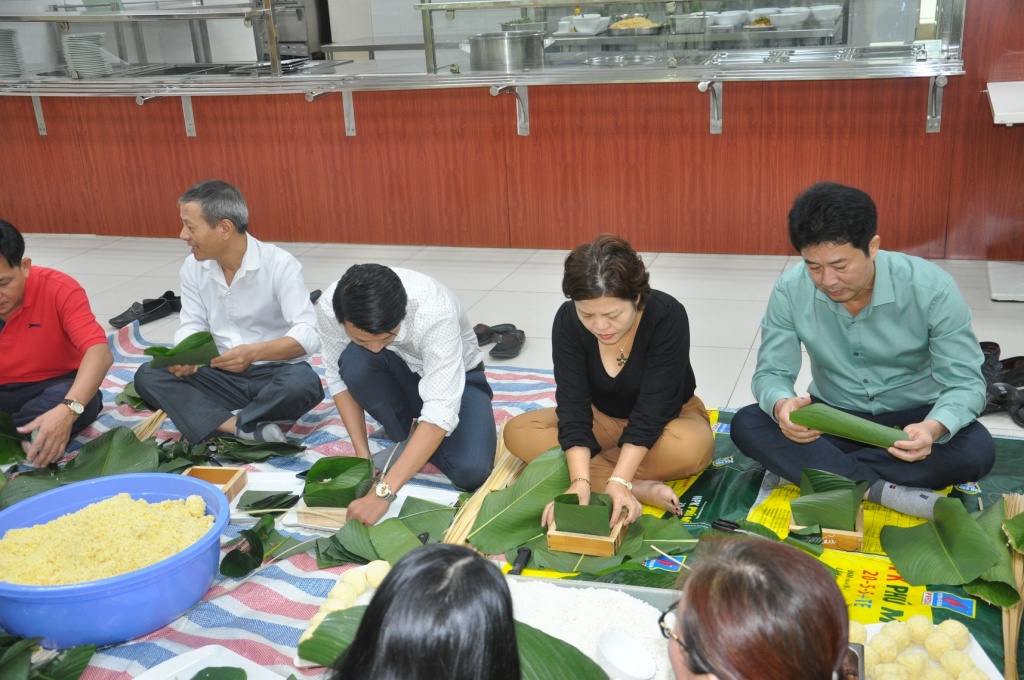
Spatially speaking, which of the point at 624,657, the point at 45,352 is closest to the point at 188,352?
the point at 45,352

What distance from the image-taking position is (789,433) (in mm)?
2373

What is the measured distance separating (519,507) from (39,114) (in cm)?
476

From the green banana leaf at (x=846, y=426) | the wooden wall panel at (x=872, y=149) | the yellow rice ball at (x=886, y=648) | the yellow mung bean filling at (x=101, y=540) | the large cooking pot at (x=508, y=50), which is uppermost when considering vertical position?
the large cooking pot at (x=508, y=50)

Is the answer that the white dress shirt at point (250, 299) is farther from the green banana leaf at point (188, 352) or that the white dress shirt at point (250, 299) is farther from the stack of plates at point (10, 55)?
the stack of plates at point (10, 55)

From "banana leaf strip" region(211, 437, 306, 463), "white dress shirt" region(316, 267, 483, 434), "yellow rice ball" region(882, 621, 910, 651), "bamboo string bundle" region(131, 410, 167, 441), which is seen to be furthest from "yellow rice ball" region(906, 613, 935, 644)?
"bamboo string bundle" region(131, 410, 167, 441)

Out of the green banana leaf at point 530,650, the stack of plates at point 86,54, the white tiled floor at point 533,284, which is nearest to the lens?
the green banana leaf at point 530,650

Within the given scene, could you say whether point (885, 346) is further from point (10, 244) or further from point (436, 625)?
point (10, 244)

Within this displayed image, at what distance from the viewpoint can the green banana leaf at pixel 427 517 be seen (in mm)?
2295

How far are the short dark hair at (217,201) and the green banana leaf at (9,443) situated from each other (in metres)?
0.82

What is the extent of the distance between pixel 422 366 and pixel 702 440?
805 millimetres

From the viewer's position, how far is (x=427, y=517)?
7.66 feet

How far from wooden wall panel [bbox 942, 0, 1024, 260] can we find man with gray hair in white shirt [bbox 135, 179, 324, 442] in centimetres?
303

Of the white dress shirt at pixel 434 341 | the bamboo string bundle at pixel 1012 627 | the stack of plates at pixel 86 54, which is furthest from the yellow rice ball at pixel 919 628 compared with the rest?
the stack of plates at pixel 86 54

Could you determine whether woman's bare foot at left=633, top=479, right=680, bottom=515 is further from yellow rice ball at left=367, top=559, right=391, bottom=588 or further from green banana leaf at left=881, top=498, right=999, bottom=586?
yellow rice ball at left=367, top=559, right=391, bottom=588
